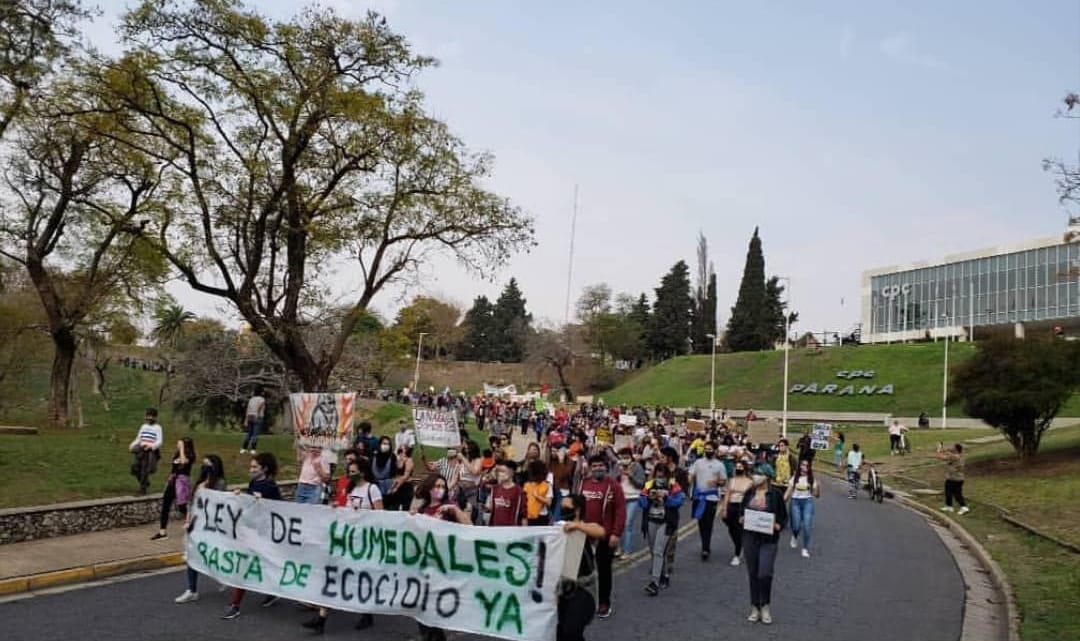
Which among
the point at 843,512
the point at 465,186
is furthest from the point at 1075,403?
the point at 465,186

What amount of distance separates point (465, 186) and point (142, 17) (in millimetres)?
8579

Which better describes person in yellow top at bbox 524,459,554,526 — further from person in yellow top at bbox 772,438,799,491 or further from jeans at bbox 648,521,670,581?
person in yellow top at bbox 772,438,799,491

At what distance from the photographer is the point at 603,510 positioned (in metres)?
10.3

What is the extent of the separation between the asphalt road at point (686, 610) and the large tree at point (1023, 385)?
14423 mm

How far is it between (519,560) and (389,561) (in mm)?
1530

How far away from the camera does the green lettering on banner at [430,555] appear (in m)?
8.66

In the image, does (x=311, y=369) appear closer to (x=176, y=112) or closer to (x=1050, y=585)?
(x=176, y=112)

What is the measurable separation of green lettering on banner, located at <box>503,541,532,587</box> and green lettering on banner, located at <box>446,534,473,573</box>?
1.59ft

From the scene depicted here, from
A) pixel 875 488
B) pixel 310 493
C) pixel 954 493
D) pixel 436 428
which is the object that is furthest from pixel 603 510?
pixel 875 488

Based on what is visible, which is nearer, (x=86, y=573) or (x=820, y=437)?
(x=86, y=573)

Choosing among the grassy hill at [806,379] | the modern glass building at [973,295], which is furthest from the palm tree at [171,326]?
the modern glass building at [973,295]

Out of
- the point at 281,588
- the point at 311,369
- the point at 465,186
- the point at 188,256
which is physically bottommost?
the point at 281,588

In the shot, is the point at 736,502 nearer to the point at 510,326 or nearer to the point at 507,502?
the point at 507,502

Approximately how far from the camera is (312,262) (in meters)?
26.7
